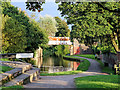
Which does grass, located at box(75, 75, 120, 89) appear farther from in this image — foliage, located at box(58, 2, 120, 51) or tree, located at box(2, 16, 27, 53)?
tree, located at box(2, 16, 27, 53)

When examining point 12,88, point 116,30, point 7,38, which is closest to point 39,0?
point 12,88

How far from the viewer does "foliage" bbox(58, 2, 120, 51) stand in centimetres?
1683

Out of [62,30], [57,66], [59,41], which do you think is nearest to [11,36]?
[57,66]

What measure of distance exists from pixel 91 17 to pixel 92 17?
0.55ft

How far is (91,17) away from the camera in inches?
671

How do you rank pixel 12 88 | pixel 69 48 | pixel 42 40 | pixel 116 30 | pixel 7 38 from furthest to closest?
pixel 69 48
pixel 42 40
pixel 7 38
pixel 116 30
pixel 12 88

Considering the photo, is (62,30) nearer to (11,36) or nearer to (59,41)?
(59,41)

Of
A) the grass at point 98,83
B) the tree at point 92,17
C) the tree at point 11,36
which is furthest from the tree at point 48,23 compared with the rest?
the grass at point 98,83

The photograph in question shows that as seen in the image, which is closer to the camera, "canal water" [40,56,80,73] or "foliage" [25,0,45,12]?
"foliage" [25,0,45,12]

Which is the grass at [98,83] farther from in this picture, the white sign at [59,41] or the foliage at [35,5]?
the white sign at [59,41]

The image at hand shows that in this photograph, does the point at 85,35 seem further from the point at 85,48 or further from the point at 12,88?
the point at 85,48

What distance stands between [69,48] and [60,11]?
4398 cm

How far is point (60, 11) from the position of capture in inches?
727

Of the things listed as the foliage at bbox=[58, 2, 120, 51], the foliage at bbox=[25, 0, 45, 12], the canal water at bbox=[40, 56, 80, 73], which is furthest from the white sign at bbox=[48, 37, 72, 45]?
the foliage at bbox=[25, 0, 45, 12]
